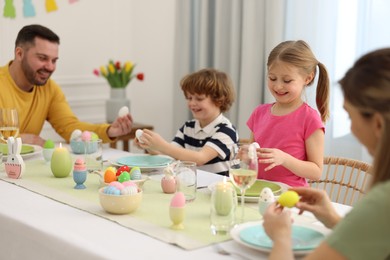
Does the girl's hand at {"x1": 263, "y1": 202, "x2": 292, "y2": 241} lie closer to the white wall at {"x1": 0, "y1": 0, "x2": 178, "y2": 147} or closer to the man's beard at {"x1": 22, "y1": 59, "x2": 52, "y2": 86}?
the man's beard at {"x1": 22, "y1": 59, "x2": 52, "y2": 86}

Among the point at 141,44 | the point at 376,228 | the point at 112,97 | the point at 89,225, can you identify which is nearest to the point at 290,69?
the point at 89,225

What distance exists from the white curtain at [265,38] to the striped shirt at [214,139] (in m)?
0.82

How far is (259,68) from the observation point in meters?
3.96

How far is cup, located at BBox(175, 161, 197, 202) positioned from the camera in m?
1.96

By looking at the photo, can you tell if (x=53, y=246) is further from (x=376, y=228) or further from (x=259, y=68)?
(x=259, y=68)

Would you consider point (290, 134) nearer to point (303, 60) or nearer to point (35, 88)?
point (303, 60)

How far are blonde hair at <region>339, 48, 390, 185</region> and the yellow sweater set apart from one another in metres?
2.04

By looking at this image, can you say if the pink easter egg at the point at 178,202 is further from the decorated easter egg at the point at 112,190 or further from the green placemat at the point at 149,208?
the decorated easter egg at the point at 112,190

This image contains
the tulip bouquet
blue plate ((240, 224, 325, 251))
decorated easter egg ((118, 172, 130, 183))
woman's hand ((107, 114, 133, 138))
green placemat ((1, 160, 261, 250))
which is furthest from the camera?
the tulip bouquet

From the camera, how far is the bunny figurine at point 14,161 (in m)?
2.31

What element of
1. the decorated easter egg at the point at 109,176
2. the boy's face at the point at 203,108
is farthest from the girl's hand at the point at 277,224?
the boy's face at the point at 203,108

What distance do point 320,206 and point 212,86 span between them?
4.14 ft

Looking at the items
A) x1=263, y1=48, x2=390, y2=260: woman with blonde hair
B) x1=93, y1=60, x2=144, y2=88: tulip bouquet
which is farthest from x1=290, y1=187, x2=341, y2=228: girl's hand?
x1=93, y1=60, x2=144, y2=88: tulip bouquet

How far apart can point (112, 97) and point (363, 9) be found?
174 cm
